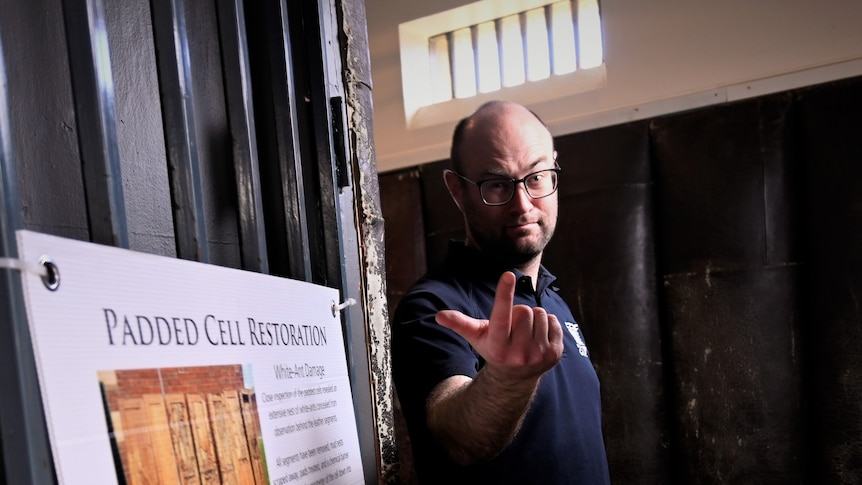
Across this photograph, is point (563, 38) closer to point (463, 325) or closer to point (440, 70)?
point (440, 70)

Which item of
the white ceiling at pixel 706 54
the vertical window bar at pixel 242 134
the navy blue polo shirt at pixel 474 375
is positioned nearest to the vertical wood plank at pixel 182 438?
the vertical window bar at pixel 242 134

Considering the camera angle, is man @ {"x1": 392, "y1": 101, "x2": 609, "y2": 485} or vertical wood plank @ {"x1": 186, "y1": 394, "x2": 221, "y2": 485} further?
man @ {"x1": 392, "y1": 101, "x2": 609, "y2": 485}

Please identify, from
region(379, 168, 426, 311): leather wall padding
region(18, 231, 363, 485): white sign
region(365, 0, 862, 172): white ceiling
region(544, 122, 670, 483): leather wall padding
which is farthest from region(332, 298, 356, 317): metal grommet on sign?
region(379, 168, 426, 311): leather wall padding

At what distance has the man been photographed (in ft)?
2.81

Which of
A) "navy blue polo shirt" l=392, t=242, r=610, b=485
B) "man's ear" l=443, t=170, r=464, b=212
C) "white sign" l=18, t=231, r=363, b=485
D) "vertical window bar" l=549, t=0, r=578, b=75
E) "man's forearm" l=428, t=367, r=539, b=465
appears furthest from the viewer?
"vertical window bar" l=549, t=0, r=578, b=75

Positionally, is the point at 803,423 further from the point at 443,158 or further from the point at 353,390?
the point at 353,390

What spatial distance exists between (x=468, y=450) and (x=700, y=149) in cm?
191

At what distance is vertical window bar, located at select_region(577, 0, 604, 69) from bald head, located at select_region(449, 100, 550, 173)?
1.58 m

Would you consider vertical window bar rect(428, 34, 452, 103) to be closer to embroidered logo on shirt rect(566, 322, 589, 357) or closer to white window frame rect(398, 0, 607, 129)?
white window frame rect(398, 0, 607, 129)

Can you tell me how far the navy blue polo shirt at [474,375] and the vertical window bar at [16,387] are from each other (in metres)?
0.77

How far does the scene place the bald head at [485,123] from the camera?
164 centimetres

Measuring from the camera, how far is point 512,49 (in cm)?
329

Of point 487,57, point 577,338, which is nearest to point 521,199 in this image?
point 577,338

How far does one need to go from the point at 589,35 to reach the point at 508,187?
1.81 meters
